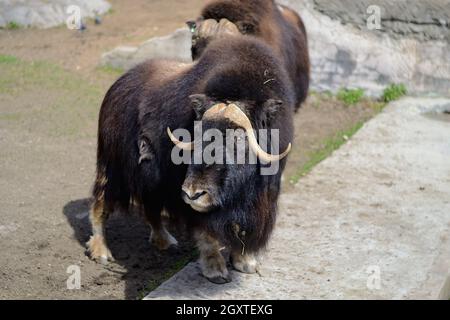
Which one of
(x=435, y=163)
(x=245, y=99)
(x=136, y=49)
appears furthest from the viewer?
(x=136, y=49)

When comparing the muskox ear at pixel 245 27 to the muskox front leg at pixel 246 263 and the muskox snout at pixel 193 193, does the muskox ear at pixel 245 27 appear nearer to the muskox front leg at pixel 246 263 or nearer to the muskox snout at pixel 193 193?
the muskox front leg at pixel 246 263

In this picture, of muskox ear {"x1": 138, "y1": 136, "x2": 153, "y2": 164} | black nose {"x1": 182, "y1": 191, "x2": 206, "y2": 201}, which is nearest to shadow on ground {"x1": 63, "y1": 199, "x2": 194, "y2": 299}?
muskox ear {"x1": 138, "y1": 136, "x2": 153, "y2": 164}

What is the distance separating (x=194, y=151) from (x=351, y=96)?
14.9 ft

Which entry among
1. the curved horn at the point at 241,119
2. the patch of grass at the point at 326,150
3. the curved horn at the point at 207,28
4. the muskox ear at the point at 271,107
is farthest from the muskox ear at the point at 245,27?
the curved horn at the point at 241,119

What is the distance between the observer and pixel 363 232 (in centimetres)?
418

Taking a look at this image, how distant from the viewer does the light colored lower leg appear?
410 cm

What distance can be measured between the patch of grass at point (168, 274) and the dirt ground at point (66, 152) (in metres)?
0.01

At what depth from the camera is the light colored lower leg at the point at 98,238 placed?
4.10 metres

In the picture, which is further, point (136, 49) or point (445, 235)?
point (136, 49)

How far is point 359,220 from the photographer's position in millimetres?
4363

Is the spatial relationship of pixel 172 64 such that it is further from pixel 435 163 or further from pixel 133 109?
pixel 435 163

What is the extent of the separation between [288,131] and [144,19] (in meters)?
6.62

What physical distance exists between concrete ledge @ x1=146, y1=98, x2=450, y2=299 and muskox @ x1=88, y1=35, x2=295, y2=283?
0.76 ft
